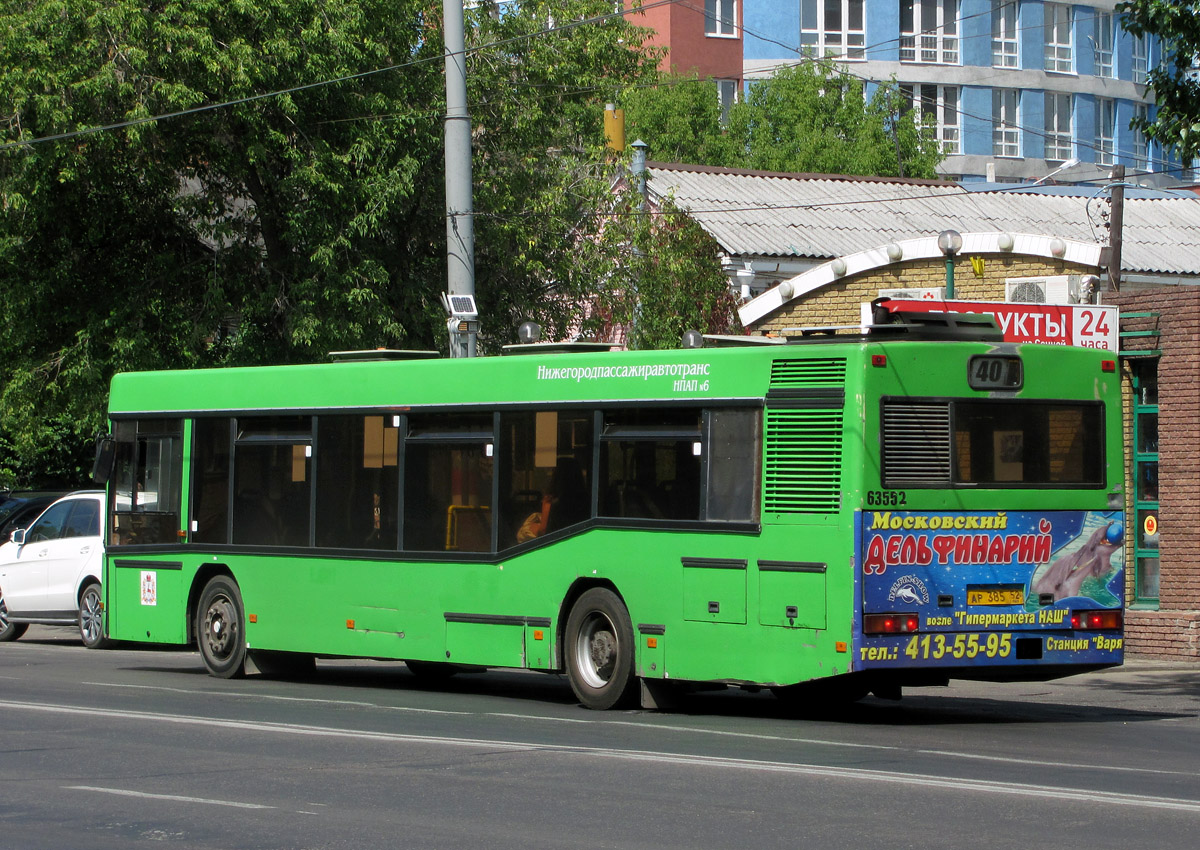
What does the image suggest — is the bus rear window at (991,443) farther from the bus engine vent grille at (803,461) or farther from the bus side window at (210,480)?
the bus side window at (210,480)

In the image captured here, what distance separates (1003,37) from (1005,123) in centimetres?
309

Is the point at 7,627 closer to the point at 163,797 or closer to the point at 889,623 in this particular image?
the point at 889,623

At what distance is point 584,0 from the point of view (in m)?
34.3

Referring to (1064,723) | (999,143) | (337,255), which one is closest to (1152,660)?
(1064,723)

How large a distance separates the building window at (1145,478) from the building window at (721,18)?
45823 millimetres

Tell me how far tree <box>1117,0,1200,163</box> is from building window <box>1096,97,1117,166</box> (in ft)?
177

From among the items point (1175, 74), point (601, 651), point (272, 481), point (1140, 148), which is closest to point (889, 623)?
point (601, 651)

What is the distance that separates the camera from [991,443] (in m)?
12.8

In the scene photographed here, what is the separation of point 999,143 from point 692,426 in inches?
2160

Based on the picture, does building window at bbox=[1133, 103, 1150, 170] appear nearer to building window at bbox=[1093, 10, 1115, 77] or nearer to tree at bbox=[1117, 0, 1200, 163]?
building window at bbox=[1093, 10, 1115, 77]

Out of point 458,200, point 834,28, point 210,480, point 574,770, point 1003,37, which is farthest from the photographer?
point 1003,37

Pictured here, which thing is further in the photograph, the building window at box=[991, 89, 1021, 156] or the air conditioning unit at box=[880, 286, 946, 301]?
the building window at box=[991, 89, 1021, 156]

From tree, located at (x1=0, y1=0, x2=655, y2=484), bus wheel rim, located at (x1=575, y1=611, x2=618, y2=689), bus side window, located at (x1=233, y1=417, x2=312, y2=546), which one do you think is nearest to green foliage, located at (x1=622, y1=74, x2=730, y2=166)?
tree, located at (x1=0, y1=0, x2=655, y2=484)

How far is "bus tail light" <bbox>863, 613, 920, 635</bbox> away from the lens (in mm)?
12070
